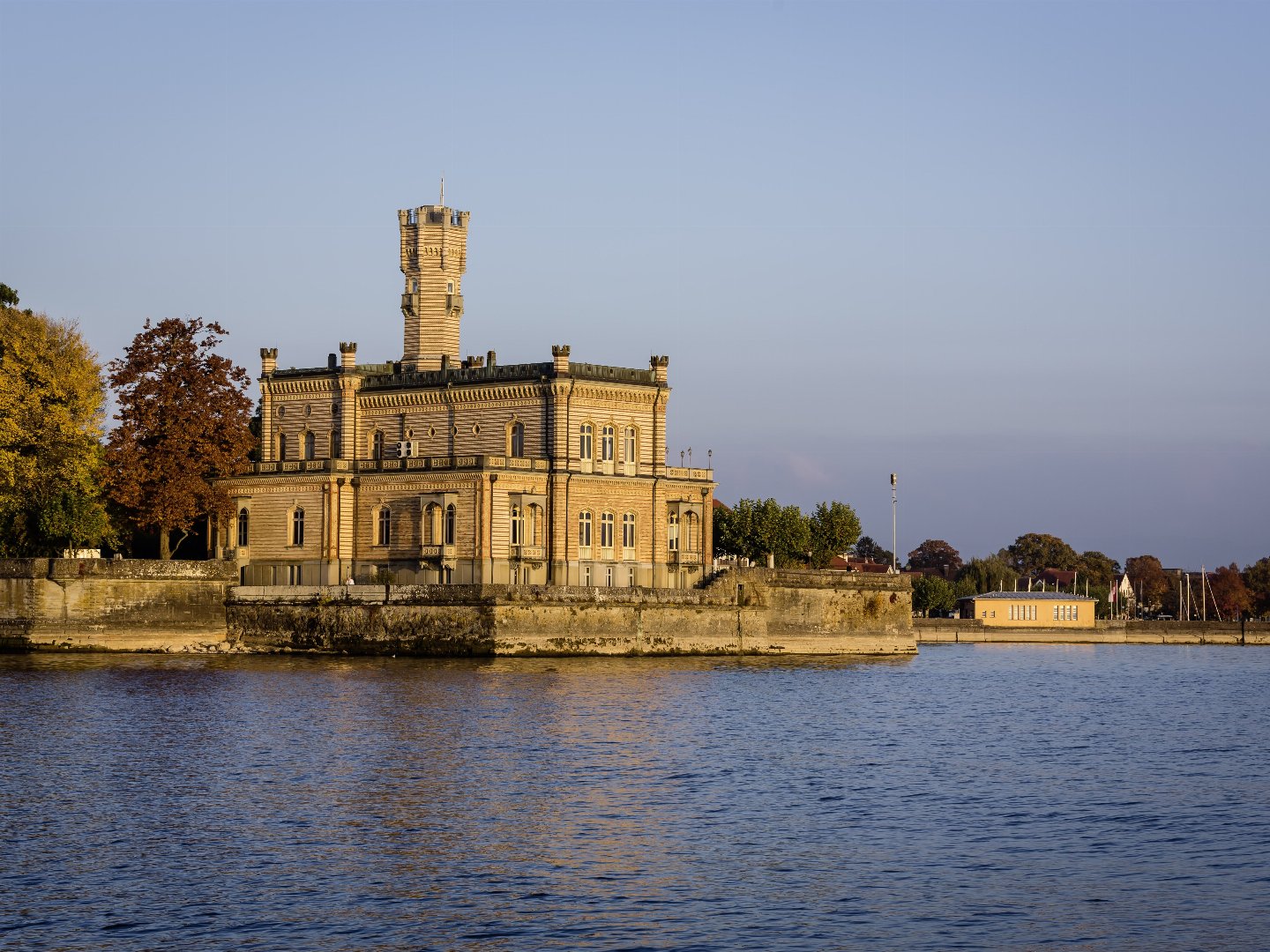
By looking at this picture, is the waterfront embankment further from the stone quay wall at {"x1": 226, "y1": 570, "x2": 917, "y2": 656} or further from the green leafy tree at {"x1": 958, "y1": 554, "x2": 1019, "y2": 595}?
the stone quay wall at {"x1": 226, "y1": 570, "x2": 917, "y2": 656}

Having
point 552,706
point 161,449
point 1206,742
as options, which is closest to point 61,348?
point 161,449

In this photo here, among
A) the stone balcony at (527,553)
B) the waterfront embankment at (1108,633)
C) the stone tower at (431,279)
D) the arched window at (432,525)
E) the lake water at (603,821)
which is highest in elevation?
the stone tower at (431,279)

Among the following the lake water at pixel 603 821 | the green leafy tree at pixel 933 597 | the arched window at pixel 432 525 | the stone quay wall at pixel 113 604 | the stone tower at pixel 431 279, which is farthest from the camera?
the green leafy tree at pixel 933 597

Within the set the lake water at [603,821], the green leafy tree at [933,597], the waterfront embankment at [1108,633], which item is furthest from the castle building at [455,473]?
the green leafy tree at [933,597]

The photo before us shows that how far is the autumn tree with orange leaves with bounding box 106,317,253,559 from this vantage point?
83875 mm

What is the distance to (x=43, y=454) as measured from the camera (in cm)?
8344

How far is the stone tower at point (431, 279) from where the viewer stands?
319 feet

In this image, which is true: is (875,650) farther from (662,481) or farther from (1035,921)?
(1035,921)

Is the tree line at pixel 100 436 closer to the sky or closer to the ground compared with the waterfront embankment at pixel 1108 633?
closer to the sky

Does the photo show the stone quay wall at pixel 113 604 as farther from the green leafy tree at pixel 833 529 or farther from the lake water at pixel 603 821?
the green leafy tree at pixel 833 529

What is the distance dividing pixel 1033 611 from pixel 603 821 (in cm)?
12605

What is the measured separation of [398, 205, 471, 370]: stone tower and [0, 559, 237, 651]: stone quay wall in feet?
67.7

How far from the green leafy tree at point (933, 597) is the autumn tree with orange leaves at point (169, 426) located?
95.5 metres

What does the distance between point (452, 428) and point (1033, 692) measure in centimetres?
3342
